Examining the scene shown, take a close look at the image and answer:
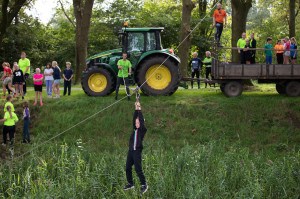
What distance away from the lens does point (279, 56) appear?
16.6 metres

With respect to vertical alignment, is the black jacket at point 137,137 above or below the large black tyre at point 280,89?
below

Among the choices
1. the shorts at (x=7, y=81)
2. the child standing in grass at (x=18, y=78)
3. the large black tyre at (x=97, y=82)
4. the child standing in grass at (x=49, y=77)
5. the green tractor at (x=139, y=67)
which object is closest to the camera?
the green tractor at (x=139, y=67)

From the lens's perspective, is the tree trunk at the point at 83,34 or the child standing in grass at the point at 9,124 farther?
the tree trunk at the point at 83,34

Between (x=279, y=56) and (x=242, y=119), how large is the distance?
3.99 m

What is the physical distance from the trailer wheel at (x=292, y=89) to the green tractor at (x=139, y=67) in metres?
4.12

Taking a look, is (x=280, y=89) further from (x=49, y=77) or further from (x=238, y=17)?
(x=49, y=77)

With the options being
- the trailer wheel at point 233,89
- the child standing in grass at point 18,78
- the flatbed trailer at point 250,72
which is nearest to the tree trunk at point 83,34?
the child standing in grass at point 18,78

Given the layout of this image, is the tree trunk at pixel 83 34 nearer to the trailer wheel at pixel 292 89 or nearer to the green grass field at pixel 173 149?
the green grass field at pixel 173 149

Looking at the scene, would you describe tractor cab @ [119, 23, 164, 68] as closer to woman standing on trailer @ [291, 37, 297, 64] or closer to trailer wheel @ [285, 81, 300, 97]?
trailer wheel @ [285, 81, 300, 97]

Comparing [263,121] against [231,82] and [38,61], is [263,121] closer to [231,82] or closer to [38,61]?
[231,82]

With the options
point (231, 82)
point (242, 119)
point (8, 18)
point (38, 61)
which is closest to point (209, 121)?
point (242, 119)

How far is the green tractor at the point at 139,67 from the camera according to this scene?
15.4 m

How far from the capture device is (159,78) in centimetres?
1564

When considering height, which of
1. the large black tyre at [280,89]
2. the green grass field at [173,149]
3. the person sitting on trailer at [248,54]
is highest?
the person sitting on trailer at [248,54]
